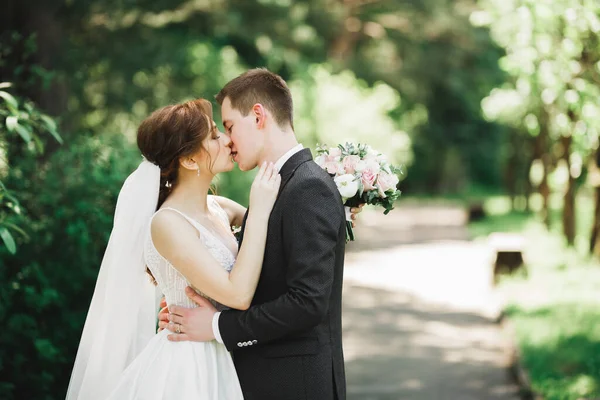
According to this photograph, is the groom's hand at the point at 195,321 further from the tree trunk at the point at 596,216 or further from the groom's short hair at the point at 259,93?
the tree trunk at the point at 596,216

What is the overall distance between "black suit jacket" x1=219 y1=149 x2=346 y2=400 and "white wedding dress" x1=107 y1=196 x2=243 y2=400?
0.29ft

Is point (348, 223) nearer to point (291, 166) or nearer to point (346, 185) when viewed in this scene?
point (346, 185)

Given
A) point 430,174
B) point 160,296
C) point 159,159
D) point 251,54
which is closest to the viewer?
point 159,159

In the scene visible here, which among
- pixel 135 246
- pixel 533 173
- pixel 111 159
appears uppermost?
pixel 533 173

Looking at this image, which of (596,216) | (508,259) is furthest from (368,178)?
(596,216)

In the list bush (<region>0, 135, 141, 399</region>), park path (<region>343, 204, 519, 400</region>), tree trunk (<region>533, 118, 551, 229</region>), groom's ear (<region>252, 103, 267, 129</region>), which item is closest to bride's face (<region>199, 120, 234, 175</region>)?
groom's ear (<region>252, 103, 267, 129</region>)

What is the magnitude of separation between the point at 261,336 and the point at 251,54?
15.0 meters

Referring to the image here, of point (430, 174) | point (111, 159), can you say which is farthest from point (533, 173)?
point (111, 159)

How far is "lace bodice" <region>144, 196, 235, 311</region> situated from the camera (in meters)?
3.62

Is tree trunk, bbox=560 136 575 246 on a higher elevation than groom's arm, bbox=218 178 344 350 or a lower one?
higher

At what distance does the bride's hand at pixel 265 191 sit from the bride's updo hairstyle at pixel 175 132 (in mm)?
362

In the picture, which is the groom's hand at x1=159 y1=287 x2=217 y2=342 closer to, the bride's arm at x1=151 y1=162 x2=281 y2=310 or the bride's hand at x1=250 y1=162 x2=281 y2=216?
the bride's arm at x1=151 y1=162 x2=281 y2=310

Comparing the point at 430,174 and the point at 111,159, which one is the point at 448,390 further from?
the point at 430,174

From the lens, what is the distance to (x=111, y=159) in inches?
277
